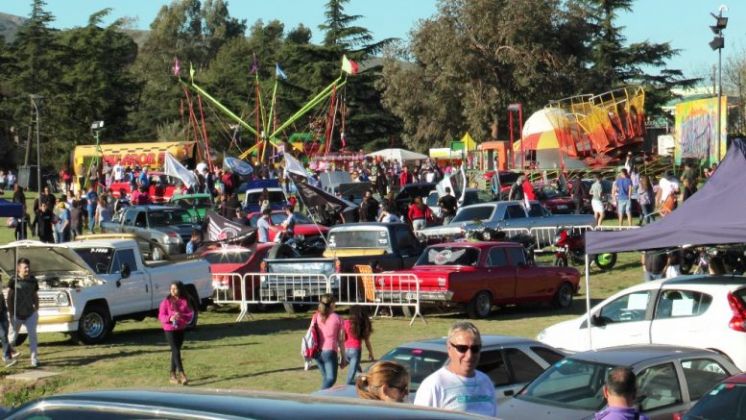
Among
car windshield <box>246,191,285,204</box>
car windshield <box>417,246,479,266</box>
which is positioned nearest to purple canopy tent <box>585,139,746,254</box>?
car windshield <box>417,246,479,266</box>

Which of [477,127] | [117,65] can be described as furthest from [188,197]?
[117,65]

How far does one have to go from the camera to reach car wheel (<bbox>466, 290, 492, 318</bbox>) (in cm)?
2258

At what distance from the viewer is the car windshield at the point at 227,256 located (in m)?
25.4

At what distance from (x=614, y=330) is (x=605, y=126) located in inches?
1714

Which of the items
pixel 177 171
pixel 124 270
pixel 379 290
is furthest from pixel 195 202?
pixel 124 270

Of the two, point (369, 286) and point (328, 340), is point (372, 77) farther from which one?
point (328, 340)

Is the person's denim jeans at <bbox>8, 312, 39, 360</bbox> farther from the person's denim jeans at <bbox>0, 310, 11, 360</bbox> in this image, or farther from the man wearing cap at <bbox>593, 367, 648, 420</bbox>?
the man wearing cap at <bbox>593, 367, 648, 420</bbox>

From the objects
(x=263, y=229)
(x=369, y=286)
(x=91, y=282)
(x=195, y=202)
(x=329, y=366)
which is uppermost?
(x=195, y=202)

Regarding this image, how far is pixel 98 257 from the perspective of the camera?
70.9 feet

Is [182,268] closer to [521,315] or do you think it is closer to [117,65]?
[521,315]

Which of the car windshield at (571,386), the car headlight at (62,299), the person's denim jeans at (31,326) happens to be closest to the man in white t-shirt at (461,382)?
the car windshield at (571,386)

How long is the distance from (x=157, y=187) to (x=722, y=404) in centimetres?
4301

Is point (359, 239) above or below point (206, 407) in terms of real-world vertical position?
below

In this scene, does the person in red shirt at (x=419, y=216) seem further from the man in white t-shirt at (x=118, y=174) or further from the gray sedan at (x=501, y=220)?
the man in white t-shirt at (x=118, y=174)
